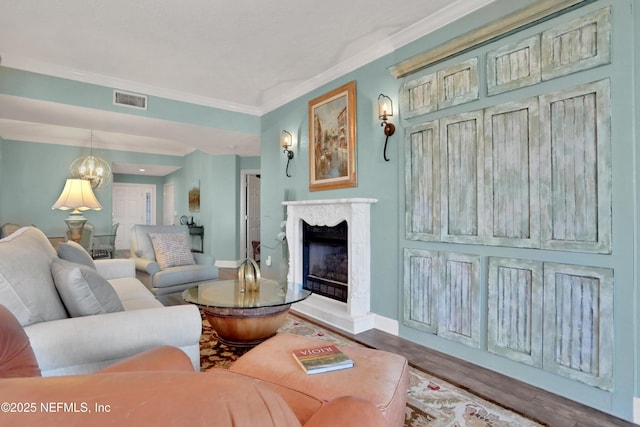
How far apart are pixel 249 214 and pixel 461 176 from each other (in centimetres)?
552

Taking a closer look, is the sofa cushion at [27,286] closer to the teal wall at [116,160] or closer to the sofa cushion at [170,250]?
the sofa cushion at [170,250]

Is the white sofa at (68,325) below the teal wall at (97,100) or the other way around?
below

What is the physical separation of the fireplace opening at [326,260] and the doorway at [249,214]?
134 inches

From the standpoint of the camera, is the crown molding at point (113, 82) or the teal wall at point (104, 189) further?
the teal wall at point (104, 189)

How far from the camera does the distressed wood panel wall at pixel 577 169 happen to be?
1825 millimetres

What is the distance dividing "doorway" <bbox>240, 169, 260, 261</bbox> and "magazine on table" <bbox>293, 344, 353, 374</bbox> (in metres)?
5.87

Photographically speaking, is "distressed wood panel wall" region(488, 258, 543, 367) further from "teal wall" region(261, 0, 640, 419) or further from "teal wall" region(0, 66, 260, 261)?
"teal wall" region(0, 66, 260, 261)

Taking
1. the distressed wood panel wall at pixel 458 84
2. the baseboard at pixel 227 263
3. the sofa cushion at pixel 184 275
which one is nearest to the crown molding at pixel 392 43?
the distressed wood panel wall at pixel 458 84

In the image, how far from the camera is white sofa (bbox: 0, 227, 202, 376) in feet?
4.37

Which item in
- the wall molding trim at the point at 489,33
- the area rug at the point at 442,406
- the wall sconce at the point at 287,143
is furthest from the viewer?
the wall sconce at the point at 287,143

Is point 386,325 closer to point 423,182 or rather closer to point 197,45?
point 423,182

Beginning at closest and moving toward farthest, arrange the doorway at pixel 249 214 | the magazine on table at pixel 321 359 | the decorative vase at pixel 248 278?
the magazine on table at pixel 321 359, the decorative vase at pixel 248 278, the doorway at pixel 249 214

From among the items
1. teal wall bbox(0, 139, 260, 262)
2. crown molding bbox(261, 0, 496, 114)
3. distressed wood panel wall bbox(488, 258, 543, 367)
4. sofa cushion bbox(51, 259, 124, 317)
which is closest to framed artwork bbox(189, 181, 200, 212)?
teal wall bbox(0, 139, 260, 262)

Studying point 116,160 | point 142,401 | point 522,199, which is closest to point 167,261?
point 522,199
